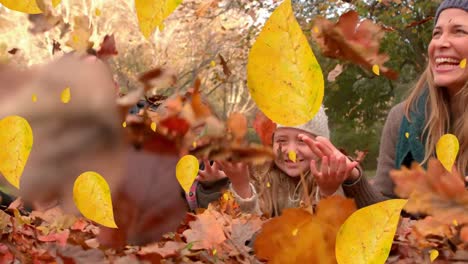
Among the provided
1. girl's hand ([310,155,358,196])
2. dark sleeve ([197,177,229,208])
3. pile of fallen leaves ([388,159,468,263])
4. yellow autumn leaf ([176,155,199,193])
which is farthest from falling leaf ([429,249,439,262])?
dark sleeve ([197,177,229,208])

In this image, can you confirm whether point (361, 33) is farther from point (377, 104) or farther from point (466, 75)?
point (377, 104)

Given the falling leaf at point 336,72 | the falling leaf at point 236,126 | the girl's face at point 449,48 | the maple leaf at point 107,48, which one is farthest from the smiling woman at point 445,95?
the maple leaf at point 107,48

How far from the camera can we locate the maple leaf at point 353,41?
529 millimetres

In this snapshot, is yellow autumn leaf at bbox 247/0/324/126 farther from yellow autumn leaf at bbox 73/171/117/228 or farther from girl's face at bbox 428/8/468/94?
girl's face at bbox 428/8/468/94

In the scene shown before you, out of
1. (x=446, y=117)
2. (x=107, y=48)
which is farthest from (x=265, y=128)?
(x=446, y=117)

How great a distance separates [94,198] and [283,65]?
0.20 m

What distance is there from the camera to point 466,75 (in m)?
0.86

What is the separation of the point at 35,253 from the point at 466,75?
0.64 meters

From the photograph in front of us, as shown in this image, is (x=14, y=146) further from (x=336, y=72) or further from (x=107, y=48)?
(x=336, y=72)

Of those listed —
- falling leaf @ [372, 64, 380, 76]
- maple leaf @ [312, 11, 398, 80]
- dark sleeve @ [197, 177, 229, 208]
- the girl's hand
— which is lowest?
dark sleeve @ [197, 177, 229, 208]

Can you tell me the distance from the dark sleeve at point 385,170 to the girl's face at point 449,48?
0.68 ft

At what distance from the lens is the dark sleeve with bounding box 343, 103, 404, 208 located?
2.94ft

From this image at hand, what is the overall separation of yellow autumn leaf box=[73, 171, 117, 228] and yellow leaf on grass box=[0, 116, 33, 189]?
5 cm

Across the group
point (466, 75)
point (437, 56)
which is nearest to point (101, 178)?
point (437, 56)
